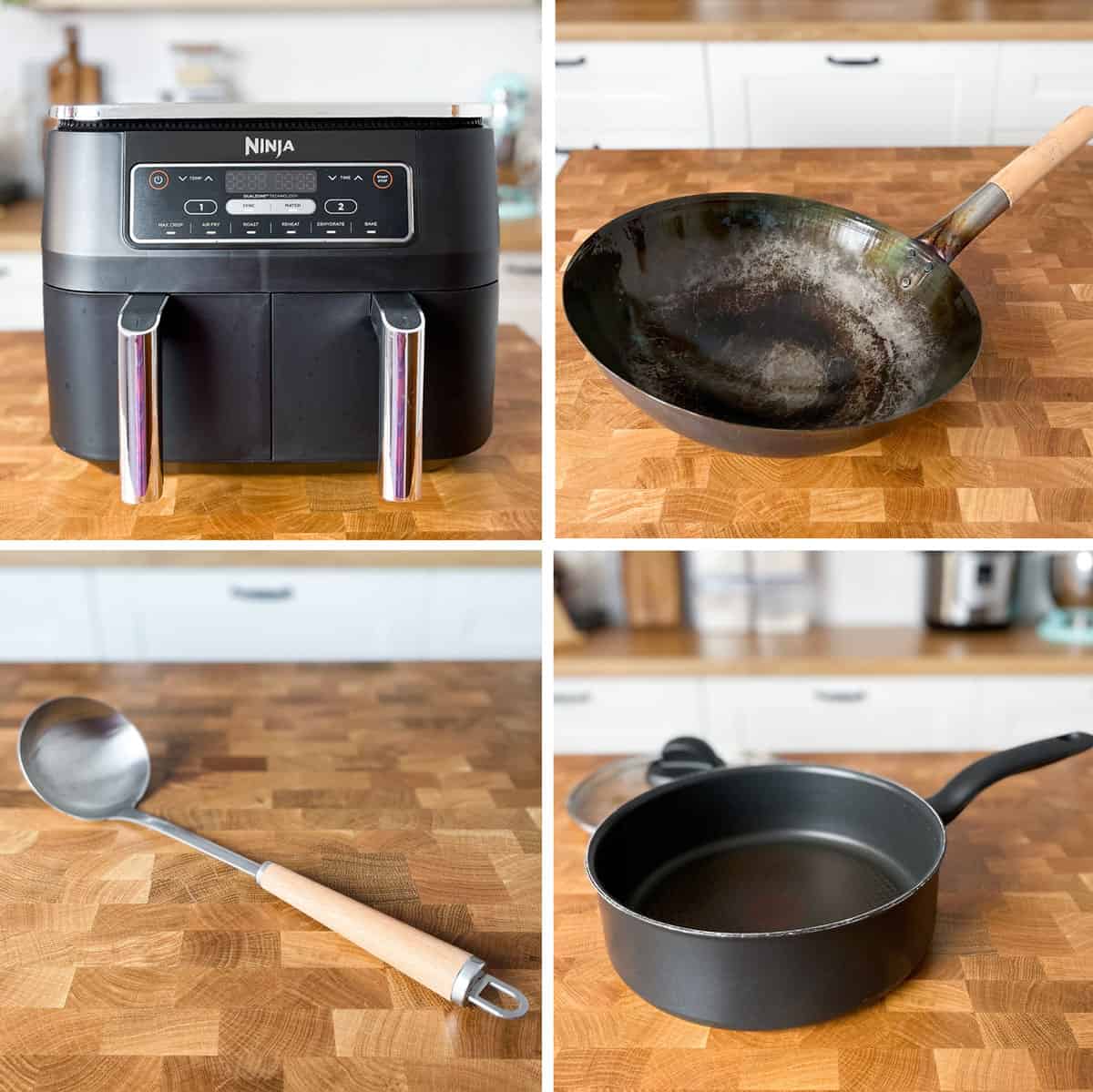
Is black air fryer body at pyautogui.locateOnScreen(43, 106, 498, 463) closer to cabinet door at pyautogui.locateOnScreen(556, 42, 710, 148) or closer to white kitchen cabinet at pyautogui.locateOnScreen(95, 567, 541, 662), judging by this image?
white kitchen cabinet at pyautogui.locateOnScreen(95, 567, 541, 662)

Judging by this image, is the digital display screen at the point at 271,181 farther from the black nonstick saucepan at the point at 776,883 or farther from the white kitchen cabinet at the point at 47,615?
the white kitchen cabinet at the point at 47,615

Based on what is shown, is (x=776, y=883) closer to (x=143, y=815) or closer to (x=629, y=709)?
(x=143, y=815)

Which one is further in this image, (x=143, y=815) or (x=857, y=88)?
(x=857, y=88)

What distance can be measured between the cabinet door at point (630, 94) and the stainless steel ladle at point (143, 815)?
4.68 feet

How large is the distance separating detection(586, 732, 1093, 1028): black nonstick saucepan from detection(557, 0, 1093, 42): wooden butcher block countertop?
160cm

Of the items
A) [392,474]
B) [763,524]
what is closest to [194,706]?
[392,474]

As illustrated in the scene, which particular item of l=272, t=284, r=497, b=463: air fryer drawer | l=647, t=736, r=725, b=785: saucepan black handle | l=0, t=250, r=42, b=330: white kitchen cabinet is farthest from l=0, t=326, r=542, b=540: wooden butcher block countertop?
l=0, t=250, r=42, b=330: white kitchen cabinet

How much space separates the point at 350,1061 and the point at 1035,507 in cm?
49

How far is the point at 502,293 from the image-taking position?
2.17 meters

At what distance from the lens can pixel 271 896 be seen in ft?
2.76

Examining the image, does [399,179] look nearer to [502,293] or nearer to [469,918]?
[469,918]

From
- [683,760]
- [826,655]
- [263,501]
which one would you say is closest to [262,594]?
[826,655]

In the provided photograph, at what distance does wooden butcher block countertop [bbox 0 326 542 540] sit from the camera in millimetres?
642

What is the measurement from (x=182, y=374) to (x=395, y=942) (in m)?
0.38
